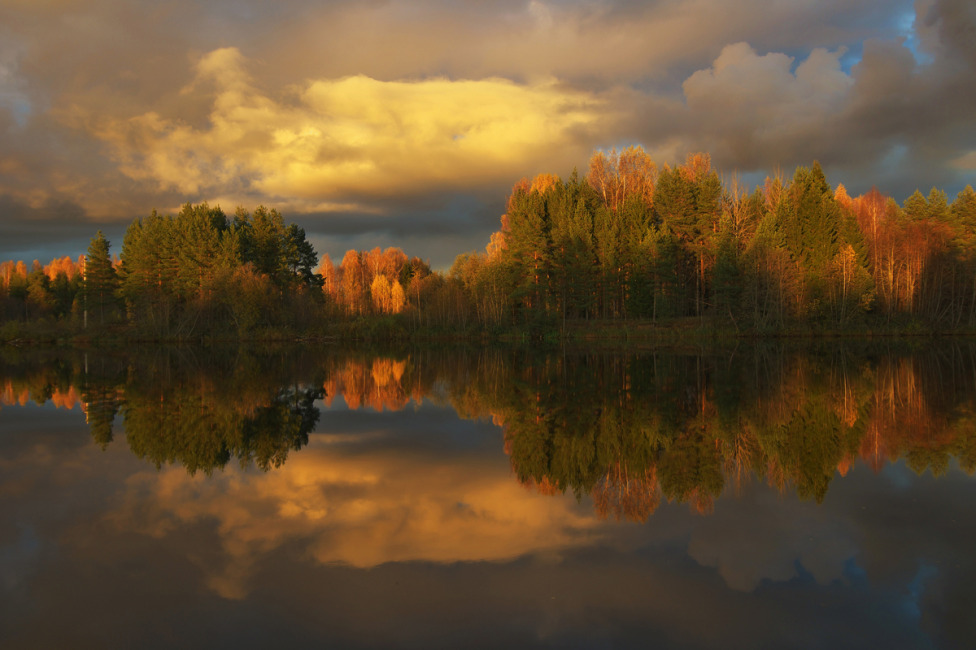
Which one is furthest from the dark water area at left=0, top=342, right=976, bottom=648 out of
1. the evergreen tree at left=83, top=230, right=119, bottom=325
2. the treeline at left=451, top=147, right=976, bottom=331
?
the evergreen tree at left=83, top=230, right=119, bottom=325

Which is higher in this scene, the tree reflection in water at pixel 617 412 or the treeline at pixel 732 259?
the treeline at pixel 732 259

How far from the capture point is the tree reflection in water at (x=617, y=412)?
29.7ft

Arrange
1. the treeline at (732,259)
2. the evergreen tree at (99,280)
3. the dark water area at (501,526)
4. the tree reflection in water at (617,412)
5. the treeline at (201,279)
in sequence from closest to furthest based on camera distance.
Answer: the dark water area at (501,526) < the tree reflection in water at (617,412) < the treeline at (732,259) < the treeline at (201,279) < the evergreen tree at (99,280)

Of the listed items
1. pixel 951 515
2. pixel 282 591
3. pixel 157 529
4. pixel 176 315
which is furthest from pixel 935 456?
pixel 176 315

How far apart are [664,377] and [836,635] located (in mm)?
17174

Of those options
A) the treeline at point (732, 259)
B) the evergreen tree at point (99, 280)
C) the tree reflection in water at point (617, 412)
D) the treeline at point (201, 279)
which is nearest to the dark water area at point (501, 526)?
the tree reflection in water at point (617, 412)

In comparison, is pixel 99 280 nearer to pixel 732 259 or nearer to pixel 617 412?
pixel 732 259

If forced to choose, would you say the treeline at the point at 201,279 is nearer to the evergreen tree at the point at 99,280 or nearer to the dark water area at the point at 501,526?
the evergreen tree at the point at 99,280

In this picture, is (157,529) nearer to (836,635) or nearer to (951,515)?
(836,635)

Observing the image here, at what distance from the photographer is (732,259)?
47.6m

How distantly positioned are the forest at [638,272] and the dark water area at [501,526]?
115ft

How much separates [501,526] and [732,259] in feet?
148

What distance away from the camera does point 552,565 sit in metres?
6.04

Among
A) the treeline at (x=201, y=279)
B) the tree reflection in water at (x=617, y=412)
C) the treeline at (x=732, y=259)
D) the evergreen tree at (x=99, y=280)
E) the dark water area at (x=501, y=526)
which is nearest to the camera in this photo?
the dark water area at (x=501, y=526)
